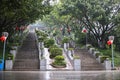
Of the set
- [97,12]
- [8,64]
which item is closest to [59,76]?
[8,64]

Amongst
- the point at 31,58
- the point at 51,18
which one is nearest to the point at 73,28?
the point at 51,18

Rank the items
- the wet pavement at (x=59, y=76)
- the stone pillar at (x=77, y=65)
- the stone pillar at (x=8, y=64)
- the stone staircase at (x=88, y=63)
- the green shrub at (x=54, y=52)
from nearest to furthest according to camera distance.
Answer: the wet pavement at (x=59, y=76) → the stone pillar at (x=8, y=64) → the stone pillar at (x=77, y=65) → the stone staircase at (x=88, y=63) → the green shrub at (x=54, y=52)

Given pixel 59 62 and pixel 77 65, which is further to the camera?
pixel 59 62

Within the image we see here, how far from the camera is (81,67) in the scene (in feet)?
89.4

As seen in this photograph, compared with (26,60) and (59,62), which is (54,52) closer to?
(59,62)

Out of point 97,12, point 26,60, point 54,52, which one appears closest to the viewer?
point 26,60

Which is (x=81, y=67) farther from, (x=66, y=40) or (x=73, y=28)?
(x=73, y=28)

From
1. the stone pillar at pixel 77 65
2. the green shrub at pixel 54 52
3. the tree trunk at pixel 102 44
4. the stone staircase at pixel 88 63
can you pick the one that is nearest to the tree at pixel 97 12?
the tree trunk at pixel 102 44

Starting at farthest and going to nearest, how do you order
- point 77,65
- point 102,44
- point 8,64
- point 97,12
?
point 102,44 → point 97,12 → point 77,65 → point 8,64

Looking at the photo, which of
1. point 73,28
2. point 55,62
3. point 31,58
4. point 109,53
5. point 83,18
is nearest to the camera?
point 55,62

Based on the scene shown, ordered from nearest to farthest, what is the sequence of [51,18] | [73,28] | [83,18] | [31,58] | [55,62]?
[55,62], [31,58], [83,18], [73,28], [51,18]

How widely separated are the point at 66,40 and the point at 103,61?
10269 millimetres

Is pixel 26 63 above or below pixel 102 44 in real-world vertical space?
below

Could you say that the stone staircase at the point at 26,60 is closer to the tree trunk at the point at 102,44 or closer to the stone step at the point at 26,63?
the stone step at the point at 26,63
